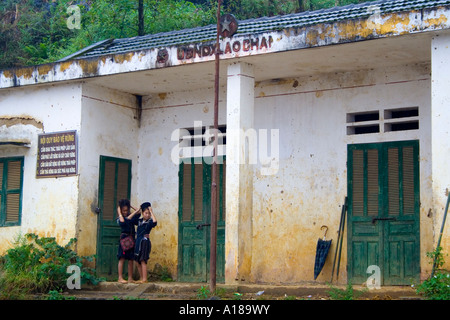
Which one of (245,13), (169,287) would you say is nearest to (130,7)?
(245,13)

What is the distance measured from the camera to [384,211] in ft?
36.4

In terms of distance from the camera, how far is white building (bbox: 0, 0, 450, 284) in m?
10.6

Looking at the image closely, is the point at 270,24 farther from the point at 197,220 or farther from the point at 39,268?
the point at 39,268

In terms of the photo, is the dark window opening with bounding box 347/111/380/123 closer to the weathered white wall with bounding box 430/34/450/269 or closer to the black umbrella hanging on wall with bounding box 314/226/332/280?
the black umbrella hanging on wall with bounding box 314/226/332/280

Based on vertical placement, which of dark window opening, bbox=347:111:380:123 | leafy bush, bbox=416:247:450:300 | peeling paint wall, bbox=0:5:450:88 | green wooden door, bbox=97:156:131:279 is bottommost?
leafy bush, bbox=416:247:450:300

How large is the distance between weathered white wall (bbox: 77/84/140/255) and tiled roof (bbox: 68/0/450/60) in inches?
34.1

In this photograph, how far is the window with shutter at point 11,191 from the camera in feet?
43.2

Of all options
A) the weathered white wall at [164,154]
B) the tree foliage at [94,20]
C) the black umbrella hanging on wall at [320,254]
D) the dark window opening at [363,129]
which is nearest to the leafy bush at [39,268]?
the weathered white wall at [164,154]

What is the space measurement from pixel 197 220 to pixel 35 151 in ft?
10.3

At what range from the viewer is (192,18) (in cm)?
2117

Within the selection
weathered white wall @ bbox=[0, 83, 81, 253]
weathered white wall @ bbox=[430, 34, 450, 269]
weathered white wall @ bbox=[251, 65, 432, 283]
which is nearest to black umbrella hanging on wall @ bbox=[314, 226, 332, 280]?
weathered white wall @ bbox=[251, 65, 432, 283]

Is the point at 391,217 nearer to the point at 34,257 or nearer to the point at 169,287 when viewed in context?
the point at 169,287

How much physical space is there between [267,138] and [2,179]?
16.4ft

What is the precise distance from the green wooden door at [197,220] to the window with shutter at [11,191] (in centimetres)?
292
